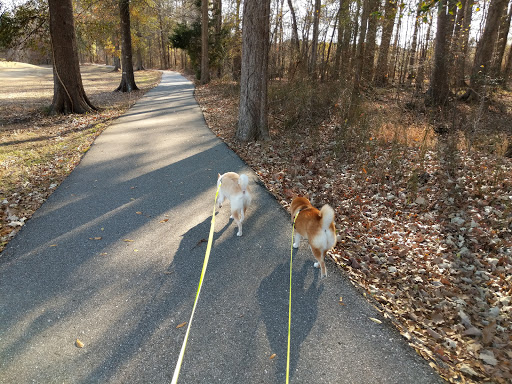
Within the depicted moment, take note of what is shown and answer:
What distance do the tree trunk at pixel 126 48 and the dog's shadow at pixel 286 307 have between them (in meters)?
21.1

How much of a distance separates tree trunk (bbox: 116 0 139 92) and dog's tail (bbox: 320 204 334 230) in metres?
21.0

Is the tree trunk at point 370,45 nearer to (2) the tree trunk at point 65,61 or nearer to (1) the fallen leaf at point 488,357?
(1) the fallen leaf at point 488,357

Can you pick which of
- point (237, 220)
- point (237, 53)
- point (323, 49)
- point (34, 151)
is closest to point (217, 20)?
point (237, 53)

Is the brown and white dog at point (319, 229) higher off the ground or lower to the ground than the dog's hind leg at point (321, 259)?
higher

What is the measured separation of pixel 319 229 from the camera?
3.45 m

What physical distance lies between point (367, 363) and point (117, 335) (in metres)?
2.32

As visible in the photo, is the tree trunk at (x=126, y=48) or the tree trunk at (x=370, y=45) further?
the tree trunk at (x=126, y=48)

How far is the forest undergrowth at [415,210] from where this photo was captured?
9.77ft

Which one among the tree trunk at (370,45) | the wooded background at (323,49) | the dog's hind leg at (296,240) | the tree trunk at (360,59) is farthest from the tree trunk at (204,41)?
the dog's hind leg at (296,240)

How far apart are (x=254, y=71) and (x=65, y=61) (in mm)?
8861

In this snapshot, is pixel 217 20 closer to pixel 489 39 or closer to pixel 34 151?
pixel 489 39

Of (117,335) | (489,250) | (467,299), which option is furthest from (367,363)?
(489,250)

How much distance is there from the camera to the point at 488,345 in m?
2.77

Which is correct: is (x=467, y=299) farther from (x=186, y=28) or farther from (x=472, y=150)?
(x=186, y=28)
